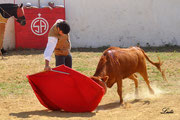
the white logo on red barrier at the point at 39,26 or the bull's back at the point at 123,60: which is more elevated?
the bull's back at the point at 123,60

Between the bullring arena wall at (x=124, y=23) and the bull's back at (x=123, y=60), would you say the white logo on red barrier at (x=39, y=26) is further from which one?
the bull's back at (x=123, y=60)

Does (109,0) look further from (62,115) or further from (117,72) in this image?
(62,115)

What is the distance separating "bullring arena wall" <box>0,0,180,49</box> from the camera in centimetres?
1512

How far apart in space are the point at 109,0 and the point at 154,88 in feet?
24.0

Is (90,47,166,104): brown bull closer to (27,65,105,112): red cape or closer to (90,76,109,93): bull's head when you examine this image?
(90,76,109,93): bull's head

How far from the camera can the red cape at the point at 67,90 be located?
643 cm

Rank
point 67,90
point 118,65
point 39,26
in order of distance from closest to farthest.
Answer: point 67,90
point 118,65
point 39,26

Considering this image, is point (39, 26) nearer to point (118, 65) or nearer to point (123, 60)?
point (123, 60)

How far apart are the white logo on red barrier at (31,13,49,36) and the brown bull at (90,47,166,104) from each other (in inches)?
287

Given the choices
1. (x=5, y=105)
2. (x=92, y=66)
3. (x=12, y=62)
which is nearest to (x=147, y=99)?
(x=5, y=105)

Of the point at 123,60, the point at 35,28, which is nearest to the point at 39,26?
the point at 35,28

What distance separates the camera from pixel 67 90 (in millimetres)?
6543

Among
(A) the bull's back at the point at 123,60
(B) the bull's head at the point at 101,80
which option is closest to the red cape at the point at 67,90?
(B) the bull's head at the point at 101,80

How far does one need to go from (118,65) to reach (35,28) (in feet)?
26.4
